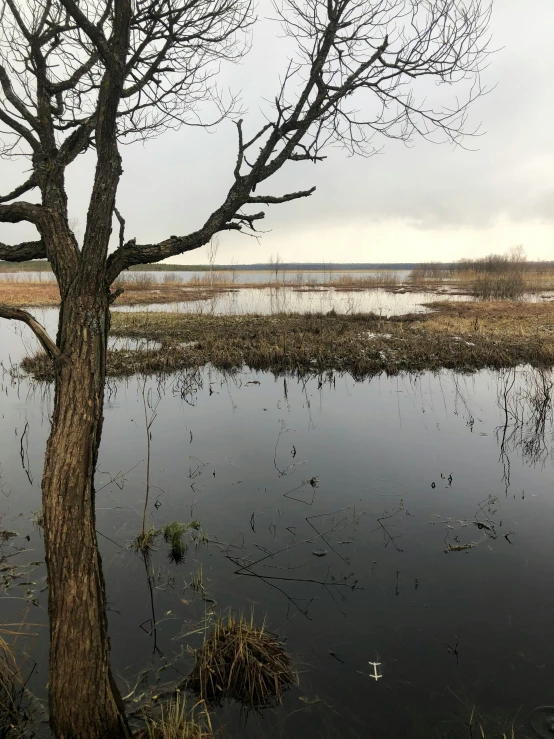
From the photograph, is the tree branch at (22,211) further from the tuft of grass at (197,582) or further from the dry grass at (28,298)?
the dry grass at (28,298)

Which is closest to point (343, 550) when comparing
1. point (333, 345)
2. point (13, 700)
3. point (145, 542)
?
point (145, 542)

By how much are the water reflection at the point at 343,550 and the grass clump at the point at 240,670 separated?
126 mm

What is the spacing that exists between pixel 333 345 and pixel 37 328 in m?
14.0

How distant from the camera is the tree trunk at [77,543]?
2783 mm

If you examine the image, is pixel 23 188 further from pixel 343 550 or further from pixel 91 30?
pixel 343 550

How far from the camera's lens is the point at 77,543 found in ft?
9.43

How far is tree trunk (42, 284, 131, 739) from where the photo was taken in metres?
2.78

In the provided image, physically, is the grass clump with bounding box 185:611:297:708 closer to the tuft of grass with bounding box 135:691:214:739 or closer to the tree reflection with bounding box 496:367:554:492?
the tuft of grass with bounding box 135:691:214:739

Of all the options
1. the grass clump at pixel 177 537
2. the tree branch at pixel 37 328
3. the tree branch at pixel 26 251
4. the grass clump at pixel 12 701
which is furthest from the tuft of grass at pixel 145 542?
the tree branch at pixel 26 251

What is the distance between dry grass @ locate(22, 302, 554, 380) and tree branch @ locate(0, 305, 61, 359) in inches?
419

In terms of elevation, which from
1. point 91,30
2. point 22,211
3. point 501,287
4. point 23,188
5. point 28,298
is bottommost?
point 28,298

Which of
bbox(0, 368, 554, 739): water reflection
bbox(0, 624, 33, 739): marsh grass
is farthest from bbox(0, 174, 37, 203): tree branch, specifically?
bbox(0, 368, 554, 739): water reflection

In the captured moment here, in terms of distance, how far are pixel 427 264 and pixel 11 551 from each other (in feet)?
242

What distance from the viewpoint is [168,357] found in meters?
14.6
